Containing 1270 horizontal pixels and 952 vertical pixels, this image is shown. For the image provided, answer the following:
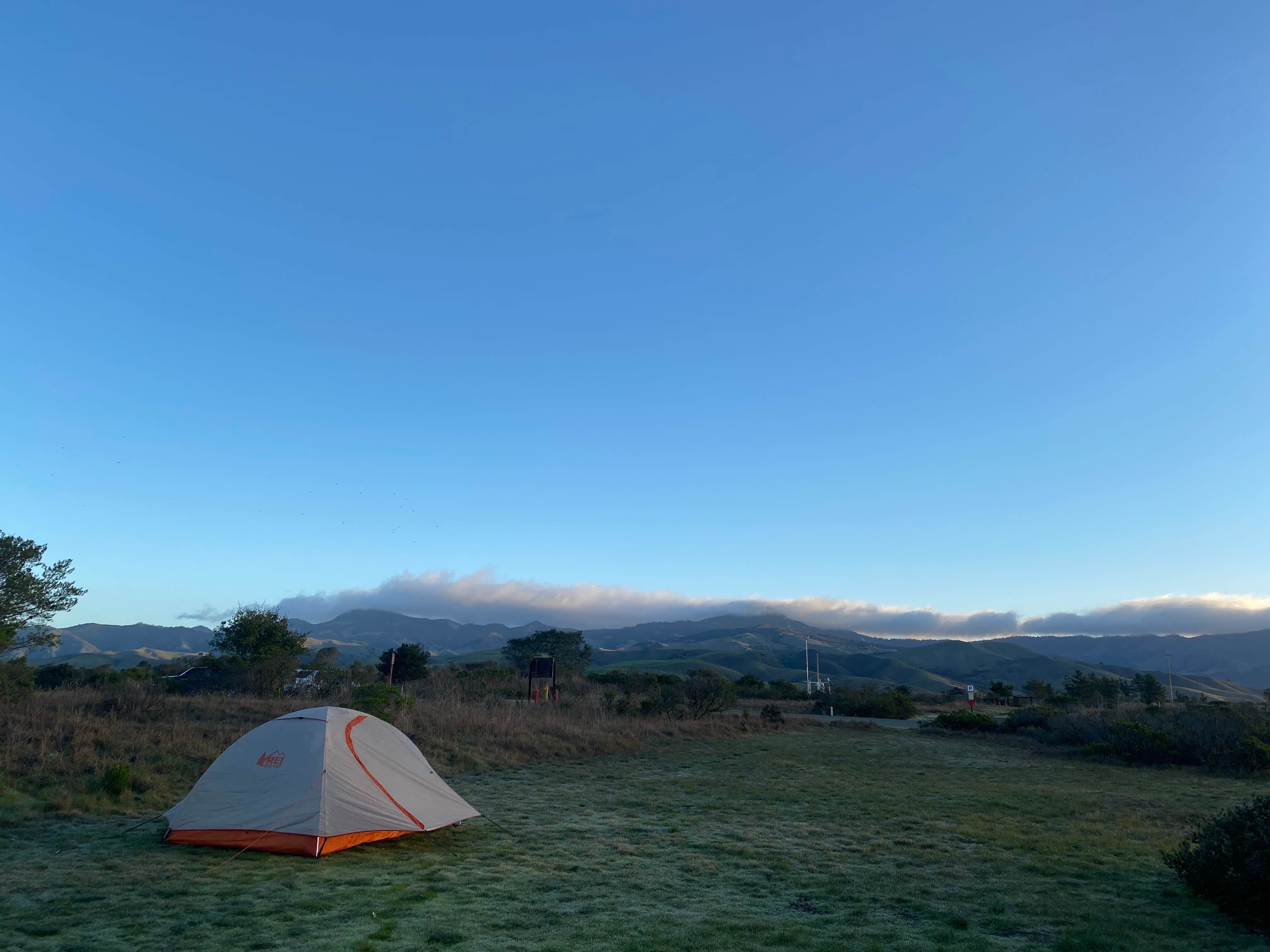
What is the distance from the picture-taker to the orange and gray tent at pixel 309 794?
943 cm

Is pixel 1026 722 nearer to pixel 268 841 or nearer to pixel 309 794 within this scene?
pixel 309 794

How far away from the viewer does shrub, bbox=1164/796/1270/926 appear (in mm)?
6652

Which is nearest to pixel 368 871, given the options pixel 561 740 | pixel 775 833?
pixel 775 833

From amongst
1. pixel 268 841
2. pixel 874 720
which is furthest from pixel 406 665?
pixel 268 841

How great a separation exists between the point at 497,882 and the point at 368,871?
65.9 inches

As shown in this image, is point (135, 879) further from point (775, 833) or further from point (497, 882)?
point (775, 833)

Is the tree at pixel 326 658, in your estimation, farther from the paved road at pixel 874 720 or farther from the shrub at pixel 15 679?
the paved road at pixel 874 720

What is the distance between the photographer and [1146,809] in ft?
43.7

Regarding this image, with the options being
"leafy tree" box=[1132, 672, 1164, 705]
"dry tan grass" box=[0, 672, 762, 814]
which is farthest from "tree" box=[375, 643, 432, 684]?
"leafy tree" box=[1132, 672, 1164, 705]

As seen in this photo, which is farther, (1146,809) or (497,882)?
(1146,809)

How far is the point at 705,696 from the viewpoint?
108 feet

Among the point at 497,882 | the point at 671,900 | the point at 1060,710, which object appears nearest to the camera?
the point at 671,900

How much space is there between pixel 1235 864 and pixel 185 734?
18788 millimetres

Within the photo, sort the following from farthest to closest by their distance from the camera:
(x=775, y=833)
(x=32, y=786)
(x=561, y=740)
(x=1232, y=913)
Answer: (x=561, y=740)
(x=32, y=786)
(x=775, y=833)
(x=1232, y=913)
